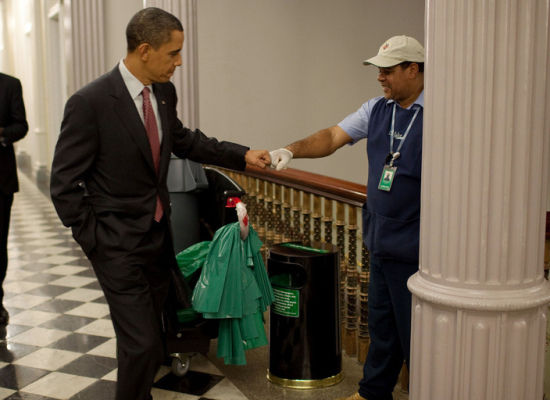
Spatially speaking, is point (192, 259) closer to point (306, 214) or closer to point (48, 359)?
point (306, 214)

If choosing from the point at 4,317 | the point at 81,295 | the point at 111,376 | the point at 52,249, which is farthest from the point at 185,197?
the point at 52,249

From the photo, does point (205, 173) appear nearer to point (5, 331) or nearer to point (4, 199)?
point (4, 199)

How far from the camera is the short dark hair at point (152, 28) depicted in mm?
2537

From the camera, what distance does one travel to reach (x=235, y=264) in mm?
3301

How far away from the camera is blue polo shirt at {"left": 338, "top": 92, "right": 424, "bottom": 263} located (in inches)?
104

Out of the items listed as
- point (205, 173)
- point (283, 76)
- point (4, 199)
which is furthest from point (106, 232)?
point (283, 76)

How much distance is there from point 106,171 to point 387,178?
1069 mm

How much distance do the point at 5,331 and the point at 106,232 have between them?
7.44ft

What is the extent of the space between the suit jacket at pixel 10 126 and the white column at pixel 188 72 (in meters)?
1.18

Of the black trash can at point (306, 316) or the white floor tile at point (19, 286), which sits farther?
the white floor tile at point (19, 286)

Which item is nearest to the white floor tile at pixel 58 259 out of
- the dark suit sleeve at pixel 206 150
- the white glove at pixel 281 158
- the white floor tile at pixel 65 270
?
the white floor tile at pixel 65 270

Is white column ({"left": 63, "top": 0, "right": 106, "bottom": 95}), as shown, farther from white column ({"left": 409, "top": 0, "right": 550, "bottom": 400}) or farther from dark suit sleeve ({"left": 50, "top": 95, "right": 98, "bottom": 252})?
white column ({"left": 409, "top": 0, "right": 550, "bottom": 400})

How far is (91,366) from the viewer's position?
3875mm

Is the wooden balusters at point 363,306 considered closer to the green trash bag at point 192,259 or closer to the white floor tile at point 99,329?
the green trash bag at point 192,259
